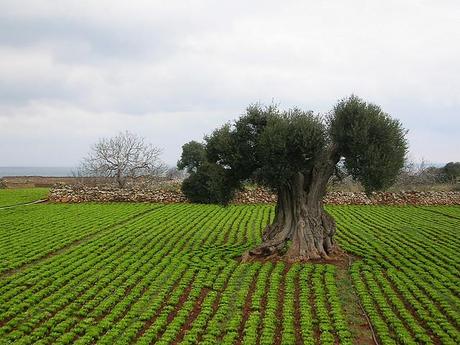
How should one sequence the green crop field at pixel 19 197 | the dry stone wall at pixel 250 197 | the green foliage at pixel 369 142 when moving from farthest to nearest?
the dry stone wall at pixel 250 197 → the green crop field at pixel 19 197 → the green foliage at pixel 369 142

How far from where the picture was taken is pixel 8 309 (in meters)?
15.3

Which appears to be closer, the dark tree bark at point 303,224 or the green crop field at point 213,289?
the green crop field at point 213,289

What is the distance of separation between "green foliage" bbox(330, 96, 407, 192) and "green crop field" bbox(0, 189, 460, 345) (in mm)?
4250

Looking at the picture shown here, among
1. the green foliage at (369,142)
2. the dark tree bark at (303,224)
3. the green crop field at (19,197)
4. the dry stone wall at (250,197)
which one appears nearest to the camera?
the green foliage at (369,142)

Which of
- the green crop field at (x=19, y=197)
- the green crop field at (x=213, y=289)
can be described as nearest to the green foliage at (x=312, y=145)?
the green crop field at (x=213, y=289)

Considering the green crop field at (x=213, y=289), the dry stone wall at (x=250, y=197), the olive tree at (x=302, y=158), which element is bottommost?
the green crop field at (x=213, y=289)

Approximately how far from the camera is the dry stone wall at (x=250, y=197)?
51.3 metres

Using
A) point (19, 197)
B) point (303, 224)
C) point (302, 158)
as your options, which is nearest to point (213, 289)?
point (303, 224)

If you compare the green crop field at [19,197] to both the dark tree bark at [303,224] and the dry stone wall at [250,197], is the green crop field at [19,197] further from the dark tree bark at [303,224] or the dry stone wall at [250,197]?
the dark tree bark at [303,224]

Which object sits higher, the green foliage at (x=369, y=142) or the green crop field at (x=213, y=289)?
the green foliage at (x=369, y=142)

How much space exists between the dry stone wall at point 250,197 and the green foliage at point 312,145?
2762 cm

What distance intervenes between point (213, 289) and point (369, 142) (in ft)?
33.1

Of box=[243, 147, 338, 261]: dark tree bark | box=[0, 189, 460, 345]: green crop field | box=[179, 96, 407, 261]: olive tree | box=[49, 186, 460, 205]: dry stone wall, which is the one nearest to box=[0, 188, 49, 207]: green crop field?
box=[49, 186, 460, 205]: dry stone wall

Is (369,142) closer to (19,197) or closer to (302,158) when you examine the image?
(302,158)
